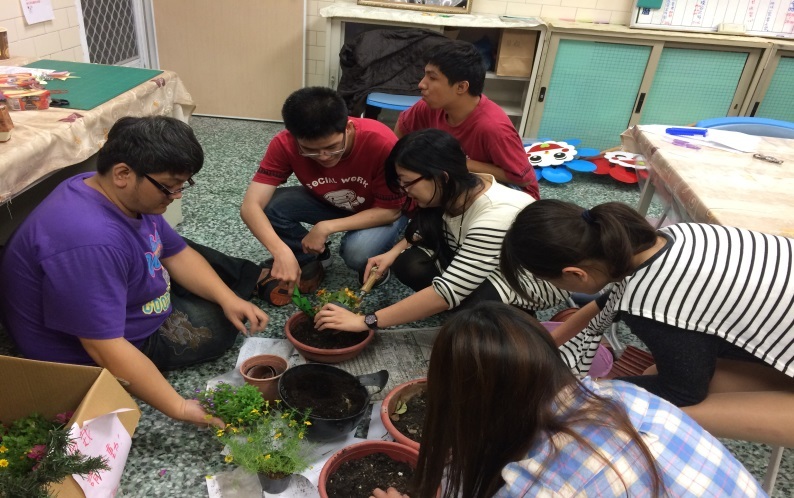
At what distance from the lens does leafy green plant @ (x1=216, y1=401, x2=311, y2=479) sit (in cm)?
122

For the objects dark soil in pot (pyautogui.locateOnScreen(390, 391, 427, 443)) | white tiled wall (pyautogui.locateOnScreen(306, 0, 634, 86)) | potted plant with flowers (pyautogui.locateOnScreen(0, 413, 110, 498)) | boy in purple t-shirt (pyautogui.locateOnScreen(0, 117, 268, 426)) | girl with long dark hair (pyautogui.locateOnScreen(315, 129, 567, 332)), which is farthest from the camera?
white tiled wall (pyautogui.locateOnScreen(306, 0, 634, 86))

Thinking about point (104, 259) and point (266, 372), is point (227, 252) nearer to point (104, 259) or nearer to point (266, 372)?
point (266, 372)

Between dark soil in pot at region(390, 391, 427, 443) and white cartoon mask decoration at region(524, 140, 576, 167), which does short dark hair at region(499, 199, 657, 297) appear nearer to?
dark soil in pot at region(390, 391, 427, 443)

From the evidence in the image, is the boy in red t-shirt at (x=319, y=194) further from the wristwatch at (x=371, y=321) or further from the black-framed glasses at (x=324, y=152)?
the wristwatch at (x=371, y=321)

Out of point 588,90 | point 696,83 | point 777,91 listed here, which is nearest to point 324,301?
point 588,90

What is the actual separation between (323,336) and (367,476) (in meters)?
0.58

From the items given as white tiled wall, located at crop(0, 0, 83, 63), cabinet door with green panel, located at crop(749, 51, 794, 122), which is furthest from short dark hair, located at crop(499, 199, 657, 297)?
cabinet door with green panel, located at crop(749, 51, 794, 122)

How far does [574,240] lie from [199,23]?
145 inches

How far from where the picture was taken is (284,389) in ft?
4.79

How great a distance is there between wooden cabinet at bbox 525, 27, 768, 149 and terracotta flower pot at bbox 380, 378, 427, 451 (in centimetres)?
290

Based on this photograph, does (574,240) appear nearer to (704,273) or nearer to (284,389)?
(704,273)

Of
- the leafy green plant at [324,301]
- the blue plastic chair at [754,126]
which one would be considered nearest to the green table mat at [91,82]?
the leafy green plant at [324,301]

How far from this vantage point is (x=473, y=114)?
7.06 ft

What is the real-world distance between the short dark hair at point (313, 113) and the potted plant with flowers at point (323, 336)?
51 centimetres
